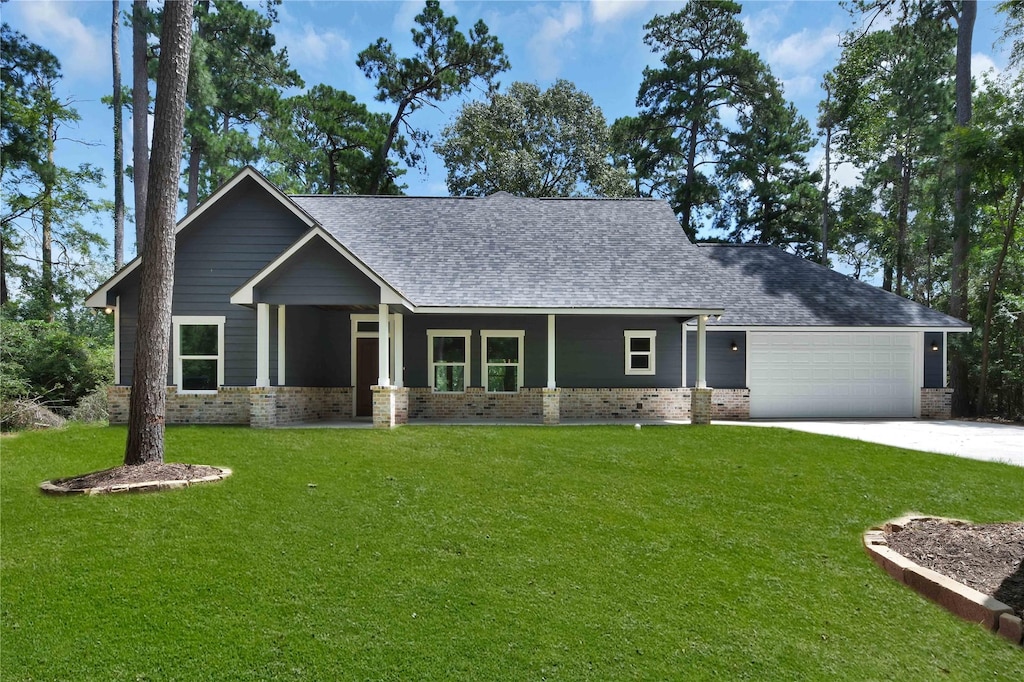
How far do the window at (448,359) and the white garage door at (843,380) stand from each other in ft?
27.2

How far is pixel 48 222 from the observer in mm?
20859

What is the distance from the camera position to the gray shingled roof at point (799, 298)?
56.0ft

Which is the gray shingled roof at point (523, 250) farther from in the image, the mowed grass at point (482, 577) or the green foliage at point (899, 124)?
the green foliage at point (899, 124)

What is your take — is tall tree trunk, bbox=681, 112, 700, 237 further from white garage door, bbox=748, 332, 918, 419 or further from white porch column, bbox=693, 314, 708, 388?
white porch column, bbox=693, 314, 708, 388

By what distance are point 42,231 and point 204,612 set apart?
23.1m

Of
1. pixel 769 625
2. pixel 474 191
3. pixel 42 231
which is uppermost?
pixel 474 191

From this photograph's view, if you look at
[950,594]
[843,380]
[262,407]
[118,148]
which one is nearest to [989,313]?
[843,380]

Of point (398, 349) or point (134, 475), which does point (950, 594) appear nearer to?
point (134, 475)

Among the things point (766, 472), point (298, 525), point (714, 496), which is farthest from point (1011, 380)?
point (298, 525)

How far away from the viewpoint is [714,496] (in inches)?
271

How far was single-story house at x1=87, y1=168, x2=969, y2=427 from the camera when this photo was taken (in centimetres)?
1354

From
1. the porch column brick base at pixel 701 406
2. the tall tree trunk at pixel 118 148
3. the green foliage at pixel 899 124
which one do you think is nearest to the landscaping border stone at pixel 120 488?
the porch column brick base at pixel 701 406

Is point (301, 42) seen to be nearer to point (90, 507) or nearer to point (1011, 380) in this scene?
point (90, 507)

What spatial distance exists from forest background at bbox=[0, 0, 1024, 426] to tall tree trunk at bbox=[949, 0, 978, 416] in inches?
4.7
